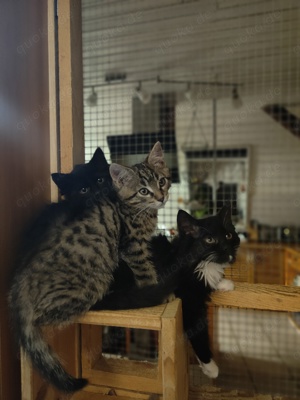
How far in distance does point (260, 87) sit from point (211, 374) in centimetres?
328

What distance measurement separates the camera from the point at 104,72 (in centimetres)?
273

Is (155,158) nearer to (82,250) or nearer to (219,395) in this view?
(82,250)

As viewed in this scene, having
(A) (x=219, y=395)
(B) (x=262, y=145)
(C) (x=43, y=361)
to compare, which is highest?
(B) (x=262, y=145)

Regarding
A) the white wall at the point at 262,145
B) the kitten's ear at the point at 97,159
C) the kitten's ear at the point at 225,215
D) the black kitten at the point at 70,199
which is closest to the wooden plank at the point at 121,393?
the black kitten at the point at 70,199

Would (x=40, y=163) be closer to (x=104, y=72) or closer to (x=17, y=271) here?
(x=17, y=271)

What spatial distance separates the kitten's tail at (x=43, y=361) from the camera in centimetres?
79

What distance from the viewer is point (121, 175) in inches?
41.8

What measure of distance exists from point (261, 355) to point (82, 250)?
211 cm

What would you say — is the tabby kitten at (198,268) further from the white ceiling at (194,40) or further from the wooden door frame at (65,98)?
→ the white ceiling at (194,40)

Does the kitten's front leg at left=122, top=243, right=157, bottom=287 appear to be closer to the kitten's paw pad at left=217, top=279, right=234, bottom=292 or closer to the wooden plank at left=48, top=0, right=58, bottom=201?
the kitten's paw pad at left=217, top=279, right=234, bottom=292

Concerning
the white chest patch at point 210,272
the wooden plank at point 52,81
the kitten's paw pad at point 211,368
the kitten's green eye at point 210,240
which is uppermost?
the wooden plank at point 52,81

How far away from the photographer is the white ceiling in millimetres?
1835

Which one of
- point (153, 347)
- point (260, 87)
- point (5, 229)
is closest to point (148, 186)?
point (5, 229)

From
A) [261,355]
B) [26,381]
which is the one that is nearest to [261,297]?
[26,381]
